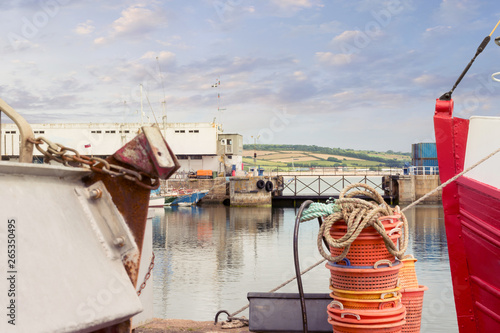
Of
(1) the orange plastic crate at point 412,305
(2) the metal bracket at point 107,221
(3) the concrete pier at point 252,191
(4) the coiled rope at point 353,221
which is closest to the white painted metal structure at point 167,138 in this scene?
(3) the concrete pier at point 252,191

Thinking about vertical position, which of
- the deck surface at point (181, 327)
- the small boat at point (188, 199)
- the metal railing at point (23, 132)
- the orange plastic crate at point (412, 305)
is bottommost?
the small boat at point (188, 199)

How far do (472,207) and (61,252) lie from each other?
4.50 m

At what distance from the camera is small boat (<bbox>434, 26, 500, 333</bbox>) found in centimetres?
550

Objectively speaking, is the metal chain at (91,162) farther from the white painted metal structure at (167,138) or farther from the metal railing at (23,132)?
the white painted metal structure at (167,138)

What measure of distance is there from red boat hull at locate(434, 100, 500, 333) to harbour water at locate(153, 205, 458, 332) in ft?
18.0

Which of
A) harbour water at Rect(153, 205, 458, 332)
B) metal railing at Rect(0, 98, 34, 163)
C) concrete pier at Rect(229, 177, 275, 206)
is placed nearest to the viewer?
metal railing at Rect(0, 98, 34, 163)

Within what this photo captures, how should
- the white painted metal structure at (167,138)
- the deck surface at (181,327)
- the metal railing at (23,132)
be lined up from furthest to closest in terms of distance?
the white painted metal structure at (167,138), the deck surface at (181,327), the metal railing at (23,132)

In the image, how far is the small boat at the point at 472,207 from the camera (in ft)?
18.0

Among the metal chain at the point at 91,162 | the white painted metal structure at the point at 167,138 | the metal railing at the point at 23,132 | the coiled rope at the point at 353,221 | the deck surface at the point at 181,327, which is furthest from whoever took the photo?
the white painted metal structure at the point at 167,138

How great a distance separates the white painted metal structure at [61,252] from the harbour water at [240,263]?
8.27m

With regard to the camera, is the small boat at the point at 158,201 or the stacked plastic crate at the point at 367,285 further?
the small boat at the point at 158,201

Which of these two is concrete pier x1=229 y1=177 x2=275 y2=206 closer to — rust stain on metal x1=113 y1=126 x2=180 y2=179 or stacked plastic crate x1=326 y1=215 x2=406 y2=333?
stacked plastic crate x1=326 y1=215 x2=406 y2=333

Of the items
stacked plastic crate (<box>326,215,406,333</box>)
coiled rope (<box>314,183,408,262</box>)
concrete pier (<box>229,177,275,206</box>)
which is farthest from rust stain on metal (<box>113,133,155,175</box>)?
concrete pier (<box>229,177,275,206</box>)

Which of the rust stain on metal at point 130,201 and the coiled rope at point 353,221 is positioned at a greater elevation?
the rust stain on metal at point 130,201
